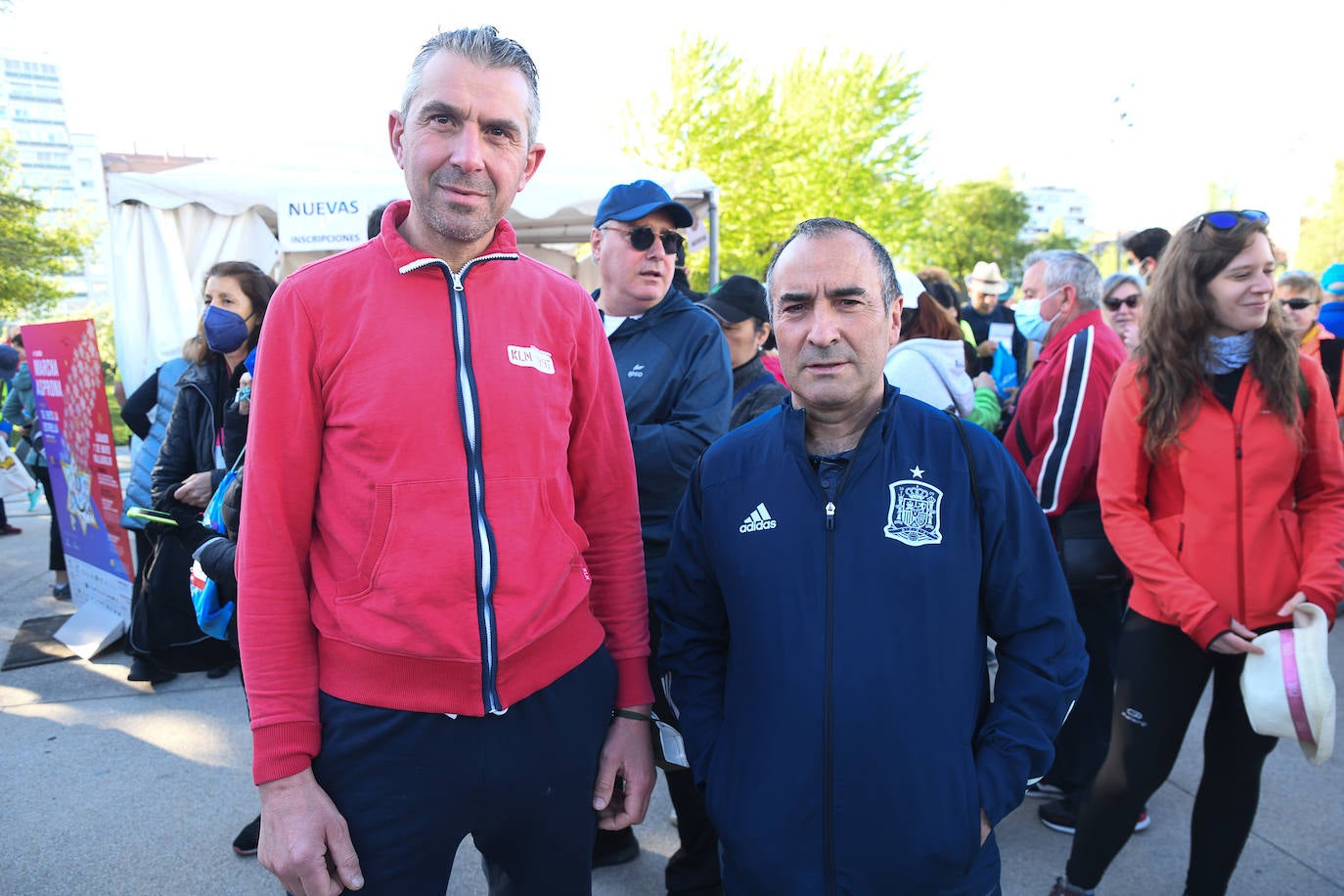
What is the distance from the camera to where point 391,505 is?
1.38m

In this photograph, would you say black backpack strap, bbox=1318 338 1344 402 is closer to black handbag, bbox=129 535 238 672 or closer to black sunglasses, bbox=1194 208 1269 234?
black sunglasses, bbox=1194 208 1269 234

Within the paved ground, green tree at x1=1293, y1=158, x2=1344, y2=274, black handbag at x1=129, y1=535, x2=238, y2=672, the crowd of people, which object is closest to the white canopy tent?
the paved ground

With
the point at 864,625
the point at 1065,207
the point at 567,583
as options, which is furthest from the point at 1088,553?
the point at 1065,207

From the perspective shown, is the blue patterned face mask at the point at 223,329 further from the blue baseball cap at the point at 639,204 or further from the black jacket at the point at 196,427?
the blue baseball cap at the point at 639,204

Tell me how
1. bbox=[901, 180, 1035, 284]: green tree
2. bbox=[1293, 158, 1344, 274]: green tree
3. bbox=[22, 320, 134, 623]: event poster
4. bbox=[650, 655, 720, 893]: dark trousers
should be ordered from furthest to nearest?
bbox=[1293, 158, 1344, 274]: green tree
bbox=[901, 180, 1035, 284]: green tree
bbox=[22, 320, 134, 623]: event poster
bbox=[650, 655, 720, 893]: dark trousers

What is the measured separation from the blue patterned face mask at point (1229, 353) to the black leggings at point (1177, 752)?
0.77 m

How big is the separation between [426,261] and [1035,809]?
335 cm

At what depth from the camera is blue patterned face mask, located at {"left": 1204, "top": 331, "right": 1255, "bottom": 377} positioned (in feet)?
7.81

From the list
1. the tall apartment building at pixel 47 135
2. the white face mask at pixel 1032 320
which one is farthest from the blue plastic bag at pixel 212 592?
the tall apartment building at pixel 47 135

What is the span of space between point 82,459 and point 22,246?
53.4 feet

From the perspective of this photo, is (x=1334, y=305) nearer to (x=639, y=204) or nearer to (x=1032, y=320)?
(x=1032, y=320)

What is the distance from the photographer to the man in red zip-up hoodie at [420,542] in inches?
54.4

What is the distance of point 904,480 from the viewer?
1.56 meters

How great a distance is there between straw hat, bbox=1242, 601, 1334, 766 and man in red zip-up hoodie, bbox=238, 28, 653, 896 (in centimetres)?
183
